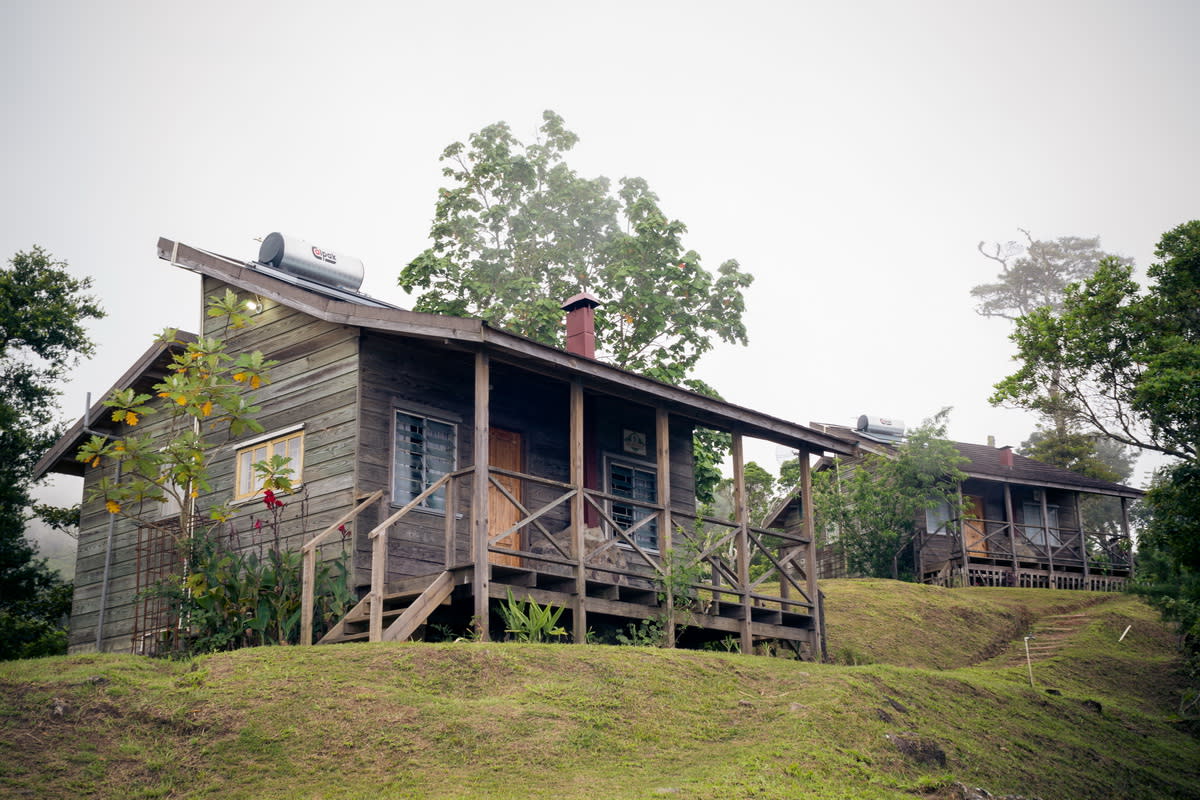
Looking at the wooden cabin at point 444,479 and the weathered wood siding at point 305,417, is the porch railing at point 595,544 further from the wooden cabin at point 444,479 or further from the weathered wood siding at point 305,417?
the weathered wood siding at point 305,417

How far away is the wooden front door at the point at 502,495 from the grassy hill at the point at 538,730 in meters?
3.71

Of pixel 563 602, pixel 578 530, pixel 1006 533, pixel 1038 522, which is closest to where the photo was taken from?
pixel 563 602

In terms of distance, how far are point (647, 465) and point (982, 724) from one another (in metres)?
7.58

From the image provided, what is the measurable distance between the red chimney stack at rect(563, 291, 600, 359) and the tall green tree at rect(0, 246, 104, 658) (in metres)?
11.6

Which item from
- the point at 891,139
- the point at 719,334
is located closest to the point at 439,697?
the point at 719,334

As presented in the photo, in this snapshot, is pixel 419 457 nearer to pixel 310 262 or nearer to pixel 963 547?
pixel 310 262

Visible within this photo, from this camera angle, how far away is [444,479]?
13.7m

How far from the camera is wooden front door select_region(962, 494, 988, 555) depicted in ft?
103

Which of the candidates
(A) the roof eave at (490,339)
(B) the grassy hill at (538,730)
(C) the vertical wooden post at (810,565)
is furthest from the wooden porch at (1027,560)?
(B) the grassy hill at (538,730)

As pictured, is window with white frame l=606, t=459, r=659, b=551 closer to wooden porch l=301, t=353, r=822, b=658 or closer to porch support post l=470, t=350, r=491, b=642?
wooden porch l=301, t=353, r=822, b=658

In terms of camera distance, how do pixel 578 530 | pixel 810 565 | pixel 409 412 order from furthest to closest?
pixel 810 565 < pixel 409 412 < pixel 578 530

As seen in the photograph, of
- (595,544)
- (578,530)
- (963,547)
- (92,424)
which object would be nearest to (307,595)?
(578,530)

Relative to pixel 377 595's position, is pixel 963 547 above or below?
above

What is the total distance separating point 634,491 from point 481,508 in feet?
19.8
